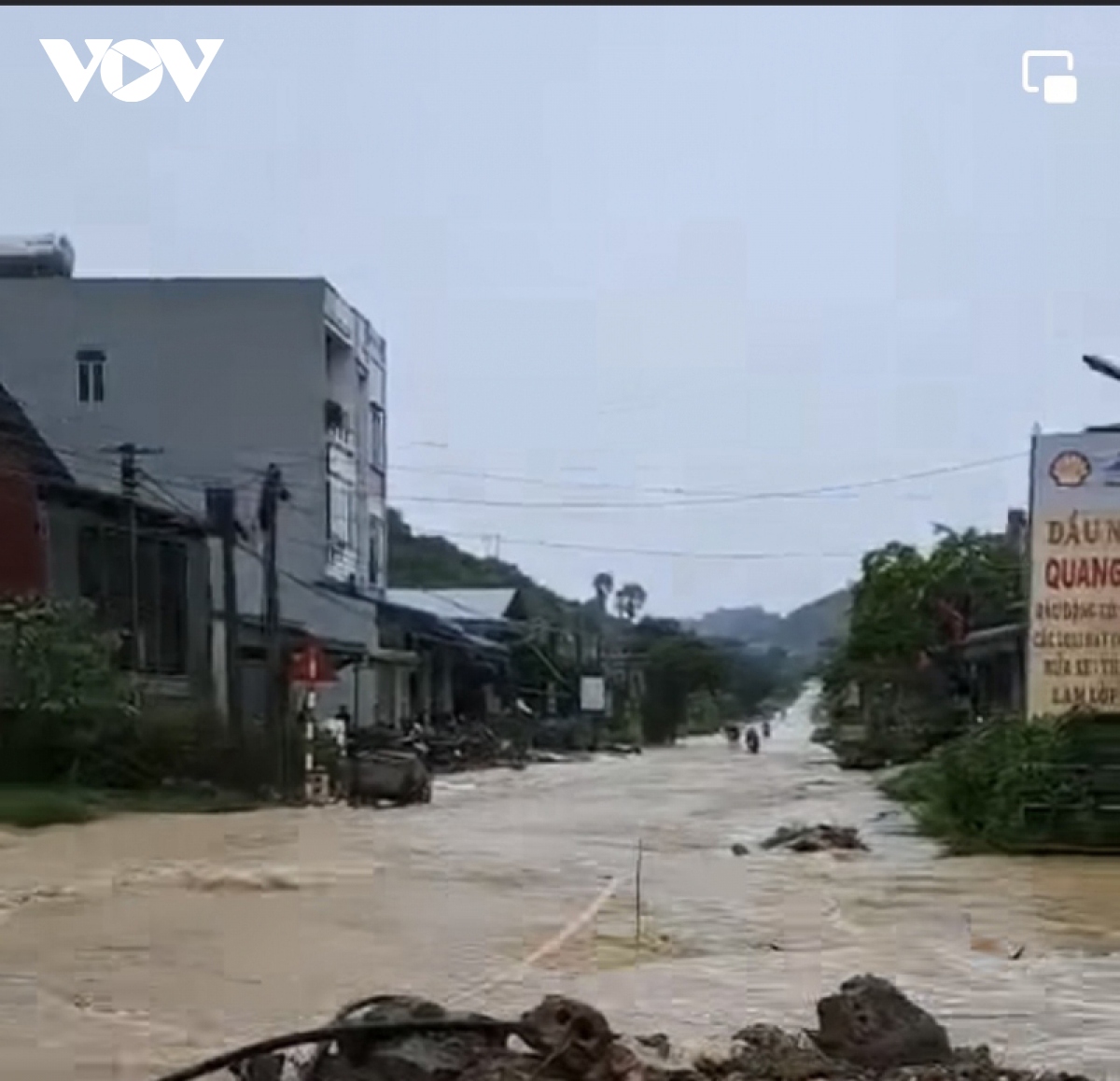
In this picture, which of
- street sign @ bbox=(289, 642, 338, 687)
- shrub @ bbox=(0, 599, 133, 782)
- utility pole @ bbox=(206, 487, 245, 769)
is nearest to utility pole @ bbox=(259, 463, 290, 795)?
street sign @ bbox=(289, 642, 338, 687)

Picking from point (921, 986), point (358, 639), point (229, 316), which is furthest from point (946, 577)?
point (921, 986)

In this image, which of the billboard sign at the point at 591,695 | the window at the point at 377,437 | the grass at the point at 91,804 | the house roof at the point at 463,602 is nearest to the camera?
the grass at the point at 91,804

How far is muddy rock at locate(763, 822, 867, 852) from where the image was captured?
86.5 feet

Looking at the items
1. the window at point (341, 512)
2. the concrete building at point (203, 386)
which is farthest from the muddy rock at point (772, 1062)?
the window at point (341, 512)

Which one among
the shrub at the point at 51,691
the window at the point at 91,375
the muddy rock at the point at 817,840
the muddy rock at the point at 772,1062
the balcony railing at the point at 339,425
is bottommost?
the muddy rock at the point at 817,840

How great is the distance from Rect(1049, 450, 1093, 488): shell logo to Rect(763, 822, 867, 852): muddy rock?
5.00 metres

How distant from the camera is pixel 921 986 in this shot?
1370cm

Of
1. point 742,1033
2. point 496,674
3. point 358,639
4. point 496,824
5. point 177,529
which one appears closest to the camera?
point 742,1033

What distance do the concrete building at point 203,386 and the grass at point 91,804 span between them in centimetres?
1855

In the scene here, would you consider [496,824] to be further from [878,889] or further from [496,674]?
[496,674]

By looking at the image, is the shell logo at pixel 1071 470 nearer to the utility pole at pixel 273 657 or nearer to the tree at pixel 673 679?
the utility pole at pixel 273 657

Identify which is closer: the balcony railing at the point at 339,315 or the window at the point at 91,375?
the window at the point at 91,375

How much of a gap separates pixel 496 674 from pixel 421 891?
177 ft

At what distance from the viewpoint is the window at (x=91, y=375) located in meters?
54.0
